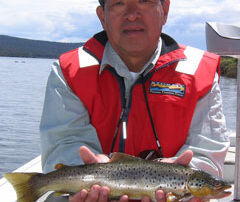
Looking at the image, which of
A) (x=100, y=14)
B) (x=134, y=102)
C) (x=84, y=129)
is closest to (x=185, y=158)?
(x=134, y=102)

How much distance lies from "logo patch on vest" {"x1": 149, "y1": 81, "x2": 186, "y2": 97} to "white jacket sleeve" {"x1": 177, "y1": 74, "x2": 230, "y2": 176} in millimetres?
201

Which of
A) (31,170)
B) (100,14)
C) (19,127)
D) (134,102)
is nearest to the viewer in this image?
(134,102)

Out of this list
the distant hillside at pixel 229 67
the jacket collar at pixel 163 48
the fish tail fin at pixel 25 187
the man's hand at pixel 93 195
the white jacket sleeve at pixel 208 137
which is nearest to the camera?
the man's hand at pixel 93 195

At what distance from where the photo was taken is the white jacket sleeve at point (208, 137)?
3.40m

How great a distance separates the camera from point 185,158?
10.0 ft

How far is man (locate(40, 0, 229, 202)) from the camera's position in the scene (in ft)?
11.4

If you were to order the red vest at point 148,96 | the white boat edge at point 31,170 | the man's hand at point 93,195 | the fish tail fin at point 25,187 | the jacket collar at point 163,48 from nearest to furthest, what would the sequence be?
the man's hand at point 93,195 < the fish tail fin at point 25,187 < the red vest at point 148,96 < the jacket collar at point 163,48 < the white boat edge at point 31,170

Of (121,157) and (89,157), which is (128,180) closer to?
(121,157)

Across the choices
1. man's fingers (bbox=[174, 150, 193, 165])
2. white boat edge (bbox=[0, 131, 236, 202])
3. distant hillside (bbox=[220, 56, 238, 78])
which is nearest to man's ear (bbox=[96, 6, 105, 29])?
man's fingers (bbox=[174, 150, 193, 165])

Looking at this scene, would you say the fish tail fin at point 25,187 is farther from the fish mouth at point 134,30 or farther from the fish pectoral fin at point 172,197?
the fish mouth at point 134,30

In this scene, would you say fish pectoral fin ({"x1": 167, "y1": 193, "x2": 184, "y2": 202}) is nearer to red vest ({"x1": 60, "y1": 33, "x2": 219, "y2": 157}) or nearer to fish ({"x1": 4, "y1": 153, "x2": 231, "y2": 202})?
fish ({"x1": 4, "y1": 153, "x2": 231, "y2": 202})

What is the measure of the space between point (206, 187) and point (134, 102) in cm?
104

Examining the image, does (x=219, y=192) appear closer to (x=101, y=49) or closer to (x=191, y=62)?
(x=191, y=62)

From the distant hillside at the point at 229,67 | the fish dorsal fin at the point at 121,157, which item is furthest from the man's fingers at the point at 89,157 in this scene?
the distant hillside at the point at 229,67
